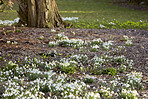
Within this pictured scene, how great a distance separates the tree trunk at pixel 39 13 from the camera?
1109 centimetres

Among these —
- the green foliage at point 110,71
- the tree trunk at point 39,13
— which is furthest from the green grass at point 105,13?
the green foliage at point 110,71

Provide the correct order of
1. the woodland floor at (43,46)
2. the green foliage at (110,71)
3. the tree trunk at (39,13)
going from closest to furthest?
the green foliage at (110,71), the woodland floor at (43,46), the tree trunk at (39,13)

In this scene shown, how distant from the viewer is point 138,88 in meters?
5.23

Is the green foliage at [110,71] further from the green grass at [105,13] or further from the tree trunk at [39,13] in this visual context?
the green grass at [105,13]

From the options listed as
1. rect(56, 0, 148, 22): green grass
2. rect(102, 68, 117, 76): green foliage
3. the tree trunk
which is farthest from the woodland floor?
rect(56, 0, 148, 22): green grass

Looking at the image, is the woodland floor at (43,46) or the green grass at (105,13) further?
the green grass at (105,13)

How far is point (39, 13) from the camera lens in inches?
440

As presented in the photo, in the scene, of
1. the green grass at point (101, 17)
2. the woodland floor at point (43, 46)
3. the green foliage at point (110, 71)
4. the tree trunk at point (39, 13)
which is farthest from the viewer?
the green grass at point (101, 17)

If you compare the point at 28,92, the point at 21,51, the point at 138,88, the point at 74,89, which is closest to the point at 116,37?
the point at 21,51

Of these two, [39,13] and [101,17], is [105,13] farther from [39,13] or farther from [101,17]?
[39,13]

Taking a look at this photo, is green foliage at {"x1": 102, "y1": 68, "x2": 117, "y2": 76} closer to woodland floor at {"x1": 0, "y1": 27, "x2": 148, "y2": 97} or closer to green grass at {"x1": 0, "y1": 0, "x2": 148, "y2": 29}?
woodland floor at {"x1": 0, "y1": 27, "x2": 148, "y2": 97}

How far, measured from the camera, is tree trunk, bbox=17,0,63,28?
1109 centimetres

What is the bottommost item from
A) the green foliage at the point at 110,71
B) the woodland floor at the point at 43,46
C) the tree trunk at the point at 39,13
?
the green foliage at the point at 110,71

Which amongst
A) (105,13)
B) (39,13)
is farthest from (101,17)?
(39,13)
